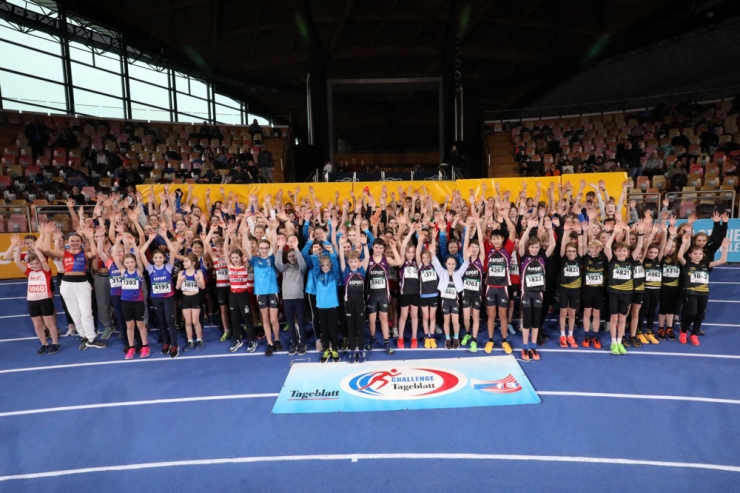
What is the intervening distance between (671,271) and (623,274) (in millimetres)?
1094

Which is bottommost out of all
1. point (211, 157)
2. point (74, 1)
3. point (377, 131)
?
point (211, 157)

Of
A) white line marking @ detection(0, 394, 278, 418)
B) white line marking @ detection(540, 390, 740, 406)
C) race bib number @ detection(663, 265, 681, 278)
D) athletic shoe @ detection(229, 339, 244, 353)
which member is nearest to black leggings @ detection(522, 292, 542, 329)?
white line marking @ detection(540, 390, 740, 406)

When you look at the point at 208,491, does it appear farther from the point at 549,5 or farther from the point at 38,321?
the point at 549,5

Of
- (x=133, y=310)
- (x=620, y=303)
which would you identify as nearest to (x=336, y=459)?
(x=133, y=310)

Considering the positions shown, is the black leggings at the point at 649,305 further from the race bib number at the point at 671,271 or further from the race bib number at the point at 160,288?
the race bib number at the point at 160,288

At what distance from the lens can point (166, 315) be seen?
6688 millimetres

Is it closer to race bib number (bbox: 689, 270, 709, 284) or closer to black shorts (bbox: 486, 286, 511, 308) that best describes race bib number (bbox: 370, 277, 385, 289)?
black shorts (bbox: 486, 286, 511, 308)

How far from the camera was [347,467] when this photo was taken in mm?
4062

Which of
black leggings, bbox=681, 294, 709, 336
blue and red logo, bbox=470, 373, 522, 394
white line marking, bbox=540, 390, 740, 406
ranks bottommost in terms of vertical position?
white line marking, bbox=540, 390, 740, 406

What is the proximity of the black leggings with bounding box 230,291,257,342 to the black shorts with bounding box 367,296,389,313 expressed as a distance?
1.99m

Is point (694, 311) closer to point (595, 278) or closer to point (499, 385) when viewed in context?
point (595, 278)

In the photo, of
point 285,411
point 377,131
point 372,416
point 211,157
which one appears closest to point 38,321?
point 285,411

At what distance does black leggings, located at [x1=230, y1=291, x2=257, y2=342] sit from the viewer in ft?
21.9

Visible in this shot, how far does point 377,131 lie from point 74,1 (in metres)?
23.1
